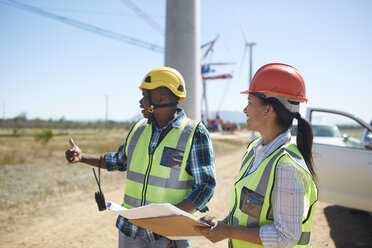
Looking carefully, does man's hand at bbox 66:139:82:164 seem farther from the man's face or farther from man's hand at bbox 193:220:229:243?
man's hand at bbox 193:220:229:243

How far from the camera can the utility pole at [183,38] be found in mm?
5738

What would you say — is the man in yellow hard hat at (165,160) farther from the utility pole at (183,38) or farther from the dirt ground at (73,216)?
the utility pole at (183,38)

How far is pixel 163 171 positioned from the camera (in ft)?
6.30

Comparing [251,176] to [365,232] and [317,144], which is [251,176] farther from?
[365,232]

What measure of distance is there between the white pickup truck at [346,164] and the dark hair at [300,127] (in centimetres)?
326

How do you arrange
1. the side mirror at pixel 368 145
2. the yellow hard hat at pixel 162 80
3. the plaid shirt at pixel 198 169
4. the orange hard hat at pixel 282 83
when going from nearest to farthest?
the orange hard hat at pixel 282 83
the plaid shirt at pixel 198 169
the yellow hard hat at pixel 162 80
the side mirror at pixel 368 145

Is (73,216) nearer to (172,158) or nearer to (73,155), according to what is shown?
(73,155)

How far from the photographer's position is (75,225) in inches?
176

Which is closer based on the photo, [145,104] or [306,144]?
[306,144]

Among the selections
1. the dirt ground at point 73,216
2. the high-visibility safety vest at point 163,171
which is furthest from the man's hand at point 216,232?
the dirt ground at point 73,216

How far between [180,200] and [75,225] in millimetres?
3268

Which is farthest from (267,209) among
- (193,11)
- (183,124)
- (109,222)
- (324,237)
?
(193,11)

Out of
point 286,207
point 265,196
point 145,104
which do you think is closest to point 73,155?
point 145,104

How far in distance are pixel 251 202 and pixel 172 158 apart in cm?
72
